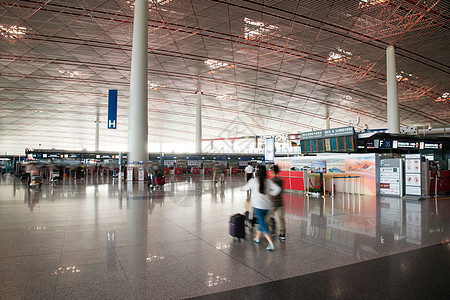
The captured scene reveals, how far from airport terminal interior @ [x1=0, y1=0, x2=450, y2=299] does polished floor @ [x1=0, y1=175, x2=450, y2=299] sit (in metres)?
0.04

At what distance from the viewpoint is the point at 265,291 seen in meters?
3.33

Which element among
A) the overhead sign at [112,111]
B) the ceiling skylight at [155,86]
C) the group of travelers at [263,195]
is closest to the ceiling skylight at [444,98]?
the ceiling skylight at [155,86]

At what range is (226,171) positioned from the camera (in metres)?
48.0

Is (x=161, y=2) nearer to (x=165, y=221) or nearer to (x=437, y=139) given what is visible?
(x=165, y=221)

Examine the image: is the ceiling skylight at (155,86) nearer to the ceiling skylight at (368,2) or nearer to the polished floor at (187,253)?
the ceiling skylight at (368,2)

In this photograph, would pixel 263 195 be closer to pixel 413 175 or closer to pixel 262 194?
pixel 262 194

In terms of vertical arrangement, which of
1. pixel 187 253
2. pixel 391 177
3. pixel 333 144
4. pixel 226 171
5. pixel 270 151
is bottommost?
pixel 226 171

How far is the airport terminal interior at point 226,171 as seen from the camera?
152 inches

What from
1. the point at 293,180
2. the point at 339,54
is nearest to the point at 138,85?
the point at 293,180

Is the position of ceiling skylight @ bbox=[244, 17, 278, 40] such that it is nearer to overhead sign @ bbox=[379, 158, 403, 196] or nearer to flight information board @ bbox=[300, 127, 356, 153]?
flight information board @ bbox=[300, 127, 356, 153]

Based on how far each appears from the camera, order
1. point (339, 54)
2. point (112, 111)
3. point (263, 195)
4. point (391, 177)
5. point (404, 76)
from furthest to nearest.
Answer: point (404, 76)
point (339, 54)
point (112, 111)
point (391, 177)
point (263, 195)

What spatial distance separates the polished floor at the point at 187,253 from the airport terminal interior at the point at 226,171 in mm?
36

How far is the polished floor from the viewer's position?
343cm

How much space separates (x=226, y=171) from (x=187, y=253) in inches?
1702
